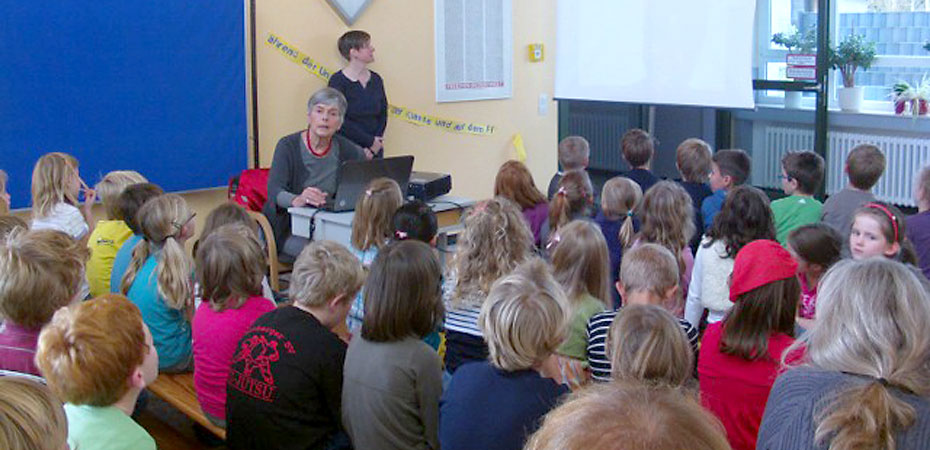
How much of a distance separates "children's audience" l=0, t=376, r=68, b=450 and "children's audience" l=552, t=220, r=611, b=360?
69.5 inches

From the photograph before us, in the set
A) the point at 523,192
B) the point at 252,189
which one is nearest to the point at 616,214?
the point at 523,192

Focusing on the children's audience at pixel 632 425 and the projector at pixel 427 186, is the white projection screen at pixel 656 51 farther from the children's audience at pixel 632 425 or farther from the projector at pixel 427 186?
the children's audience at pixel 632 425

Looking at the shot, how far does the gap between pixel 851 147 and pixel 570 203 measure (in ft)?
14.2

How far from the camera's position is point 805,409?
1.75 metres

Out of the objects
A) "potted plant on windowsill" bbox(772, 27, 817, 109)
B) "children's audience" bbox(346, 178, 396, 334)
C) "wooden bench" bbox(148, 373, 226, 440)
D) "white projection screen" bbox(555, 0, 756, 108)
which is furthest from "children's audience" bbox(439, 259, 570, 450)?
"potted plant on windowsill" bbox(772, 27, 817, 109)

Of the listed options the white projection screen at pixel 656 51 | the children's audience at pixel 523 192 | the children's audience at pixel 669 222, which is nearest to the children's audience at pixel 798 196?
the children's audience at pixel 669 222

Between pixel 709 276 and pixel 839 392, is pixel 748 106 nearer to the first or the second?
pixel 709 276

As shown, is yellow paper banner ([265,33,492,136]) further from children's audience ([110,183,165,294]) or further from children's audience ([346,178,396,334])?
children's audience ([346,178,396,334])

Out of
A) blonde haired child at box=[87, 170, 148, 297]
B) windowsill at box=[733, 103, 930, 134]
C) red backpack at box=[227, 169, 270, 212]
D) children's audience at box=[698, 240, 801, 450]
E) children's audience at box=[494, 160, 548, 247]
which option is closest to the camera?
children's audience at box=[698, 240, 801, 450]

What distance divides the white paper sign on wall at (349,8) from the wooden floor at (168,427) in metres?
3.07

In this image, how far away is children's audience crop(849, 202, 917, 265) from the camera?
3516 millimetres

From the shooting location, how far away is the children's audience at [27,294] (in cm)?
259

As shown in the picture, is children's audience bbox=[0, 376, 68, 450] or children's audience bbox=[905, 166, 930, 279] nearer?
children's audience bbox=[0, 376, 68, 450]

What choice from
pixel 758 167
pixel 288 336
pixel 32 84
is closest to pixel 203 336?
pixel 288 336
